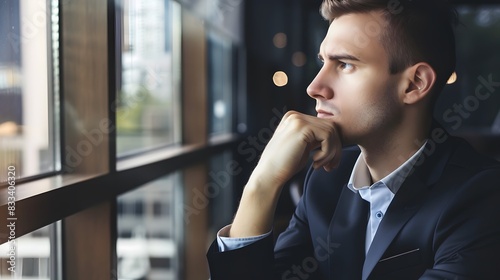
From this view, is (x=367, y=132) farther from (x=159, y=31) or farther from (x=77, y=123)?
(x=159, y=31)

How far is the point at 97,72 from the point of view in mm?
1934

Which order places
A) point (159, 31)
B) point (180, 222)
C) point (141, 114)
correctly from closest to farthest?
point (141, 114)
point (159, 31)
point (180, 222)

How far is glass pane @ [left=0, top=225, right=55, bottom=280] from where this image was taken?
4.62ft

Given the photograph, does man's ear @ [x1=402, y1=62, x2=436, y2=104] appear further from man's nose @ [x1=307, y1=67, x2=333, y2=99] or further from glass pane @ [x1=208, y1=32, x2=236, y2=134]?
glass pane @ [x1=208, y1=32, x2=236, y2=134]

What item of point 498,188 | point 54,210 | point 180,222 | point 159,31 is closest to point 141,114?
point 159,31

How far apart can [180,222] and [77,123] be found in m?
1.88

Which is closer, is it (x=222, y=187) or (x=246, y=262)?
(x=246, y=262)

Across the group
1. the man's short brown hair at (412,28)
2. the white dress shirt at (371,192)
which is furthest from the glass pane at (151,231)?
the man's short brown hair at (412,28)

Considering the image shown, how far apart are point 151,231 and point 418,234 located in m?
2.03

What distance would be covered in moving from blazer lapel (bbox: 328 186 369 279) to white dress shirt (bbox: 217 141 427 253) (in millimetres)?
20

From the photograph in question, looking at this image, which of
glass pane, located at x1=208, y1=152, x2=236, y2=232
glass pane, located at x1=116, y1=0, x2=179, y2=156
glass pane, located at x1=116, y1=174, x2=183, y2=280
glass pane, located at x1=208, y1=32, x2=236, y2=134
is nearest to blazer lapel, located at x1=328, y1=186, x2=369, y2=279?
glass pane, located at x1=116, y1=174, x2=183, y2=280

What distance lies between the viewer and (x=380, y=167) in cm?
148

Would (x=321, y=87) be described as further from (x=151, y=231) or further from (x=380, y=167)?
(x=151, y=231)

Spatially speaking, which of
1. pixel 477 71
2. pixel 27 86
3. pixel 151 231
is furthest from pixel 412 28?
pixel 477 71
